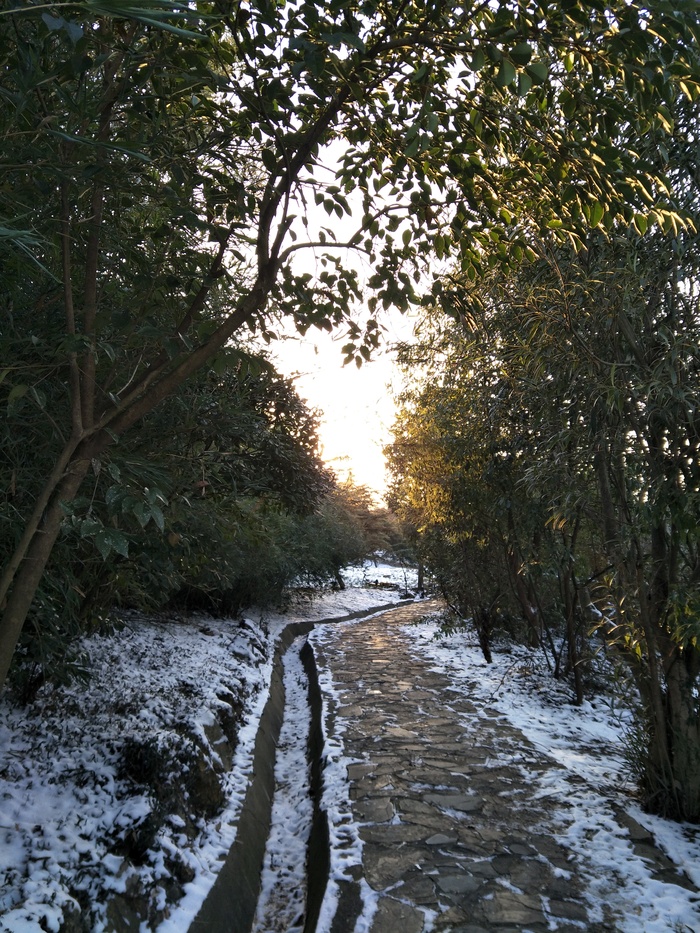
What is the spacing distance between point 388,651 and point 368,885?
9260 millimetres

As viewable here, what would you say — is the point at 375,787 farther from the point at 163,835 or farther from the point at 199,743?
the point at 163,835

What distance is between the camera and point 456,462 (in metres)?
9.32

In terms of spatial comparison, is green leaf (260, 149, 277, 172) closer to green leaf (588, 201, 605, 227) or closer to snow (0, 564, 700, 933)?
green leaf (588, 201, 605, 227)

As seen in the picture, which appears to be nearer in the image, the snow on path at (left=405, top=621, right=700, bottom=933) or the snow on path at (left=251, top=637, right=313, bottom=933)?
the snow on path at (left=405, top=621, right=700, bottom=933)

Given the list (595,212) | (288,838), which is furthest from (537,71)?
(288,838)

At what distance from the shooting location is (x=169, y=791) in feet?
14.4

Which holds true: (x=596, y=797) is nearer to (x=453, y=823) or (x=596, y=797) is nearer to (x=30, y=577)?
(x=453, y=823)

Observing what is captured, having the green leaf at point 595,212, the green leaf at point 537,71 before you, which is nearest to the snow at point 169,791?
the green leaf at point 595,212

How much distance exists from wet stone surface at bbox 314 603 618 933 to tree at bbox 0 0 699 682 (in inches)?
115

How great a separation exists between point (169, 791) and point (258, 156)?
14.6ft

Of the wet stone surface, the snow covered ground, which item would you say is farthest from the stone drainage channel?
the snow covered ground

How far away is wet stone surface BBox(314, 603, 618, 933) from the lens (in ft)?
12.1

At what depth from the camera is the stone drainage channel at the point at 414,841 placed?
367 centimetres

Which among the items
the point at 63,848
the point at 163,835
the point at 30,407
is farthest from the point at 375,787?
the point at 30,407
